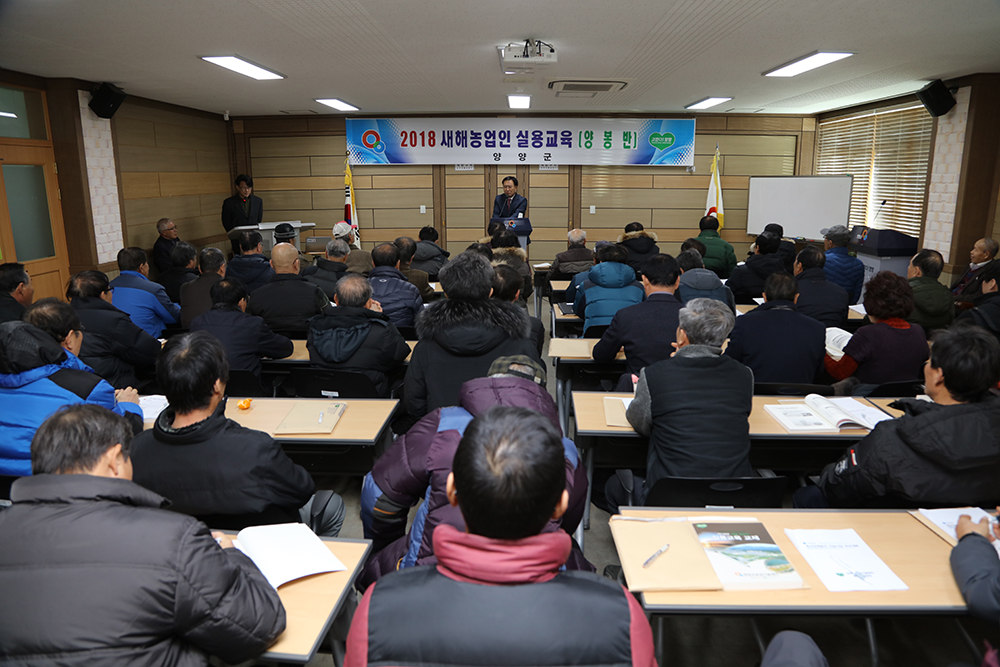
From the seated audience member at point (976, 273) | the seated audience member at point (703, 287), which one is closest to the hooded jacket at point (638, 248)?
the seated audience member at point (703, 287)

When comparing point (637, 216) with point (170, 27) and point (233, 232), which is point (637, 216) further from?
point (170, 27)

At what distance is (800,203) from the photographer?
9.46 m

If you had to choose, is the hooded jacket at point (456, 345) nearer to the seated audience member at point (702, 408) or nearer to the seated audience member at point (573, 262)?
the seated audience member at point (702, 408)

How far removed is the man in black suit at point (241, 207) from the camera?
9203mm

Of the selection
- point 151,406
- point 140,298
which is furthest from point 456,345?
point 140,298

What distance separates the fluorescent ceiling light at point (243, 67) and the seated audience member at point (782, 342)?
4.55 meters

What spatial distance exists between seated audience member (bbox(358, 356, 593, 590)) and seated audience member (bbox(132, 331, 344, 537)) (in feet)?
1.12

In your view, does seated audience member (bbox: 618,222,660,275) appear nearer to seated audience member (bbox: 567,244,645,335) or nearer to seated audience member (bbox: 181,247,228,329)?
seated audience member (bbox: 567,244,645,335)

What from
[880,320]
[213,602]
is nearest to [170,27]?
[213,602]

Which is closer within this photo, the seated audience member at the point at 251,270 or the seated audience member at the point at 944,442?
the seated audience member at the point at 944,442

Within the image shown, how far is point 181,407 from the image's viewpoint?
6.69 feet

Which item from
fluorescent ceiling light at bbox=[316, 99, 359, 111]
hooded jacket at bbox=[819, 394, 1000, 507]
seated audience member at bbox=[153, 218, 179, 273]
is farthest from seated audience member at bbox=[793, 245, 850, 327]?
seated audience member at bbox=[153, 218, 179, 273]

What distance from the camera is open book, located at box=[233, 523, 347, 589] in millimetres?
1697

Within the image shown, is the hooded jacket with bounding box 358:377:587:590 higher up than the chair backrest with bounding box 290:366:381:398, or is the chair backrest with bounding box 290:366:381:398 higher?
the hooded jacket with bounding box 358:377:587:590
